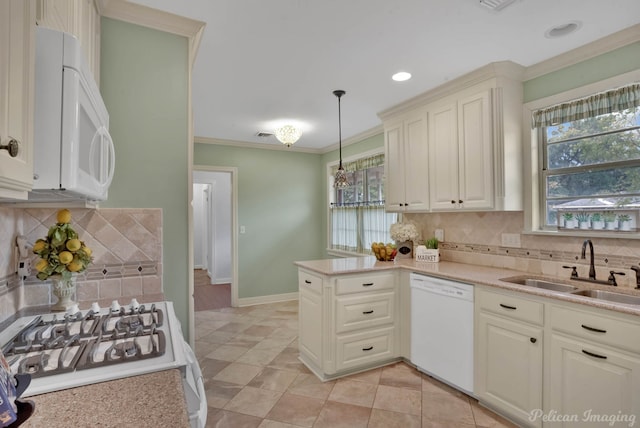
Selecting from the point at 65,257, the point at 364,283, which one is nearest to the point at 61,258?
the point at 65,257

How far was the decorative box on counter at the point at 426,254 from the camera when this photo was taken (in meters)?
3.16

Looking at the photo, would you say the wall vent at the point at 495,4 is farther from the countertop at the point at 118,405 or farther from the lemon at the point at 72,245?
the lemon at the point at 72,245

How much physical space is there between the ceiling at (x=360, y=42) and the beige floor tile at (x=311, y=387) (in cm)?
253

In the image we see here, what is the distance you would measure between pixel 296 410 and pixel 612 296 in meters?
2.17

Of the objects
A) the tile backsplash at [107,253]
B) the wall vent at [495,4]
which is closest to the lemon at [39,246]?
the tile backsplash at [107,253]

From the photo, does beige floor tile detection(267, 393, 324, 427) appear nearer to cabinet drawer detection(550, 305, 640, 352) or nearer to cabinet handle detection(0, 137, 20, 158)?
cabinet drawer detection(550, 305, 640, 352)

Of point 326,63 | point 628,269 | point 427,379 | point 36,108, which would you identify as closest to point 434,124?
point 326,63

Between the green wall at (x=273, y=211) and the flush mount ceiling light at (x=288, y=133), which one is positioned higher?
the flush mount ceiling light at (x=288, y=133)


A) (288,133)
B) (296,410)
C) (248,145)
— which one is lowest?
(296,410)

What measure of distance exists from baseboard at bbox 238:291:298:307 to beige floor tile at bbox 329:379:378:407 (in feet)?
8.81

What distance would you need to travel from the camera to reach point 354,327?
9.02 feet

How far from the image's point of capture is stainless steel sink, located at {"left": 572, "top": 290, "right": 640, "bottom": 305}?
1.92 meters

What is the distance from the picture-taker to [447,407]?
7.62 ft

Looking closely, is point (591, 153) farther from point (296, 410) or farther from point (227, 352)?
point (227, 352)
